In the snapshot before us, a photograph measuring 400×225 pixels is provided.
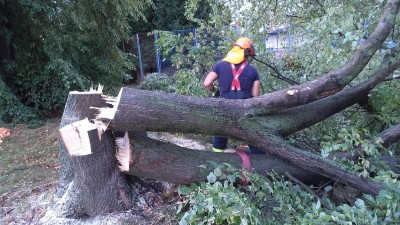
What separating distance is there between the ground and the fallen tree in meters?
0.16

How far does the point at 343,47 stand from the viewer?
13.3 feet

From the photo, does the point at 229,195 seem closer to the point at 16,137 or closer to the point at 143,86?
the point at 16,137

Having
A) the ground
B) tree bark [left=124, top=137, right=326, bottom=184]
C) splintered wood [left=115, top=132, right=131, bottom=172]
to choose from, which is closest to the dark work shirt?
tree bark [left=124, top=137, right=326, bottom=184]

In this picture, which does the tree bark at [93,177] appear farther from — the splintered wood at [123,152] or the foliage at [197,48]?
the foliage at [197,48]

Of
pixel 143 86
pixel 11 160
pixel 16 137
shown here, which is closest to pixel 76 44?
pixel 143 86

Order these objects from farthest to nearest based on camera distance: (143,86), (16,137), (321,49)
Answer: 1. (143,86)
2. (16,137)
3. (321,49)

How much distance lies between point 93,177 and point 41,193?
3.55 feet

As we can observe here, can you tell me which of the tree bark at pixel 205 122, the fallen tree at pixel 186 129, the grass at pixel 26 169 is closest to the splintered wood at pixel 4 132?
the grass at pixel 26 169

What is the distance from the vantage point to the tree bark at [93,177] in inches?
117

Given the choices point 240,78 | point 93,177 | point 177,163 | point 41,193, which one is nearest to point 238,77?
point 240,78

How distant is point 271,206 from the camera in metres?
2.67

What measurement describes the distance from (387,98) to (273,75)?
137cm

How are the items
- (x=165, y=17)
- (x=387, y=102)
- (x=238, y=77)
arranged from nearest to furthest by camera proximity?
(x=387, y=102)
(x=238, y=77)
(x=165, y=17)

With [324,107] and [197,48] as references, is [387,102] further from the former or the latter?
[197,48]
